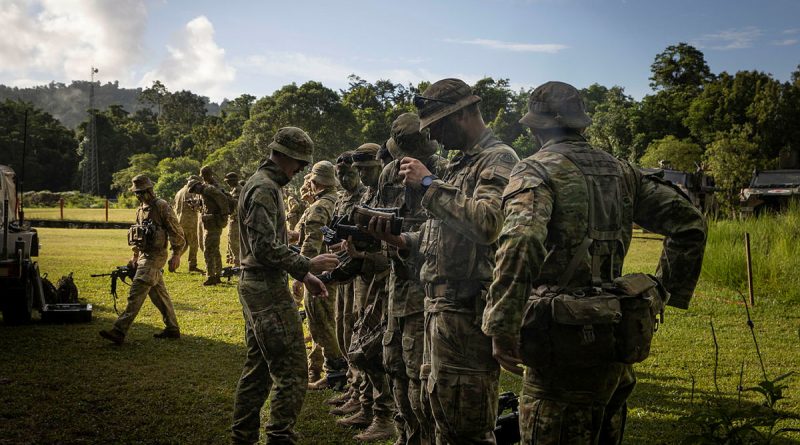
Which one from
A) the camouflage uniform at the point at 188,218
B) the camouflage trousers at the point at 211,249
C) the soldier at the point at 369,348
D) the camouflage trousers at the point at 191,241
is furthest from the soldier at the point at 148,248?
the camouflage uniform at the point at 188,218

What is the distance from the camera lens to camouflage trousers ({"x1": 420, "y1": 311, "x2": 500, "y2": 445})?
3.57m

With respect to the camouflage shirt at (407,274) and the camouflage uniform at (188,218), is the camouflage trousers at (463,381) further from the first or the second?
the camouflage uniform at (188,218)

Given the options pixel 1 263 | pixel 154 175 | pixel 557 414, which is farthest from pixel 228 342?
pixel 154 175

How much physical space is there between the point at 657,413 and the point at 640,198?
11.5 ft

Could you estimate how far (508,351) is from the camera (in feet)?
10.0

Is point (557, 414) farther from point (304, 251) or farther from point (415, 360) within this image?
point (304, 251)

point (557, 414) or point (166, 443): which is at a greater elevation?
point (557, 414)

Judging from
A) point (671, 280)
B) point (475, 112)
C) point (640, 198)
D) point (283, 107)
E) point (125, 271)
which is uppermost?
point (283, 107)

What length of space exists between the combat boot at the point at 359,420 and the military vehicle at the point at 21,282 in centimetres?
565

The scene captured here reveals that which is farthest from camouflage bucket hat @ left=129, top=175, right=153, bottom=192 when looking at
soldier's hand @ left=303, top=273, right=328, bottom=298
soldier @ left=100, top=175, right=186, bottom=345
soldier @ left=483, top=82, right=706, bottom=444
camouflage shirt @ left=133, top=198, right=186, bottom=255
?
soldier @ left=483, top=82, right=706, bottom=444

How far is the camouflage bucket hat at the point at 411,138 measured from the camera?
5344 millimetres

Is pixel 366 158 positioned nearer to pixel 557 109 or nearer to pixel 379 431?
pixel 379 431

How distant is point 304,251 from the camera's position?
739cm

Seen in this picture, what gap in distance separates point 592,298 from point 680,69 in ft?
202
